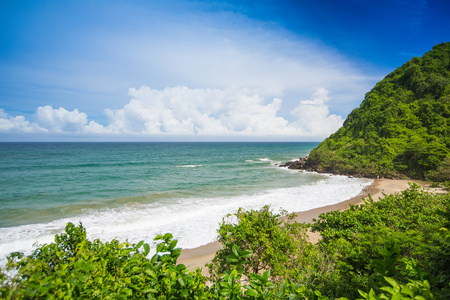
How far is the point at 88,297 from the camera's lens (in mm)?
2035

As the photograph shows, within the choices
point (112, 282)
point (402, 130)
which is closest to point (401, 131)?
point (402, 130)

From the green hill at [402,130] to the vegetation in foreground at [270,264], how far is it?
954 inches

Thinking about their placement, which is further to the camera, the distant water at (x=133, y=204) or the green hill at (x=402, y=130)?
the green hill at (x=402, y=130)

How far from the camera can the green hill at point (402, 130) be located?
2802 centimetres

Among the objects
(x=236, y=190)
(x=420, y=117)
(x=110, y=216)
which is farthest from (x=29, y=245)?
(x=420, y=117)

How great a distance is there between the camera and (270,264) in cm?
577

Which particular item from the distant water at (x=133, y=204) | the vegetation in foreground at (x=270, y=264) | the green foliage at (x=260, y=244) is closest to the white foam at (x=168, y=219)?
the distant water at (x=133, y=204)

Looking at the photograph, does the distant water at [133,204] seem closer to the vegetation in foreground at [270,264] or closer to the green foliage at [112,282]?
the vegetation in foreground at [270,264]

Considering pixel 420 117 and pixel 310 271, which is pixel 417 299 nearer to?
pixel 310 271

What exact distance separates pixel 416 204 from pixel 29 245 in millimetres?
18821

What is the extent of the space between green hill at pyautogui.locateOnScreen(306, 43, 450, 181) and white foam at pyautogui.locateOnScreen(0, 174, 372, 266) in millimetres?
12444

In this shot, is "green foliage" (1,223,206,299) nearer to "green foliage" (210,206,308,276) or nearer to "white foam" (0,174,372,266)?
"green foliage" (210,206,308,276)

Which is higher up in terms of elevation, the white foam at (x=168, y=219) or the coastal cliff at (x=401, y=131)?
the coastal cliff at (x=401, y=131)

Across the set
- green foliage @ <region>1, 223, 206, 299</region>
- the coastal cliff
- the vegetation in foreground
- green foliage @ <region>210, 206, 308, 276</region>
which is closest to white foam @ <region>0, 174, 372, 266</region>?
green foliage @ <region>210, 206, 308, 276</region>
